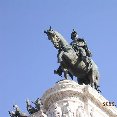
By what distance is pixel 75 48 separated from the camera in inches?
1176

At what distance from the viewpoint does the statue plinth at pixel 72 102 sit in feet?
86.8

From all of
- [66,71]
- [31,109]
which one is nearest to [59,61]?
[66,71]

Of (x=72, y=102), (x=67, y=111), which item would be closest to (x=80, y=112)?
(x=67, y=111)

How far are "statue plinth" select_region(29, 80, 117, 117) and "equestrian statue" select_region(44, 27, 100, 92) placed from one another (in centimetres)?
180

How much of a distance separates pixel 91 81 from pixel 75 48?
5.14 feet

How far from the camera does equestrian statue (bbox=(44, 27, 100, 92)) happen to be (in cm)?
2925

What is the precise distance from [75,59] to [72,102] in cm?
309

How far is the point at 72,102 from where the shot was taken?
2670 cm

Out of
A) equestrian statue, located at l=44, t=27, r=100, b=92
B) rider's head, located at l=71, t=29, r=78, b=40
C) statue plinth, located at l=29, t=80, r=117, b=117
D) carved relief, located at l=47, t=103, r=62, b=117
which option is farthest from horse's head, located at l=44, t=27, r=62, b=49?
carved relief, located at l=47, t=103, r=62, b=117

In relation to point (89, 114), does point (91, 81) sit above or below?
above

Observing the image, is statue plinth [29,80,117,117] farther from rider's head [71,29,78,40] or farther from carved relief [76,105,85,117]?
rider's head [71,29,78,40]

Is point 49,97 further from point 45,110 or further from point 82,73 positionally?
point 82,73

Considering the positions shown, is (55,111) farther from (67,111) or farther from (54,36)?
(54,36)

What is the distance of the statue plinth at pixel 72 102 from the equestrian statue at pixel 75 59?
180 centimetres
